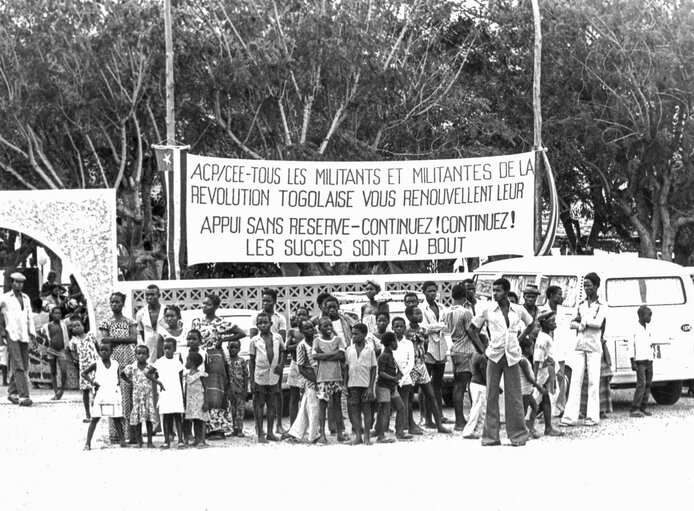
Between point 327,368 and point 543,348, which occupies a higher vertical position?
point 543,348

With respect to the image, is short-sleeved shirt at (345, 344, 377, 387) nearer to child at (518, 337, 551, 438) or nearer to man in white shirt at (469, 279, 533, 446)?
man in white shirt at (469, 279, 533, 446)

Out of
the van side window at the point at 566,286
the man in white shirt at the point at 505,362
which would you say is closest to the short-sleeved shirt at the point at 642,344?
the van side window at the point at 566,286

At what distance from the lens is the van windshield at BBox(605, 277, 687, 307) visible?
1557 cm

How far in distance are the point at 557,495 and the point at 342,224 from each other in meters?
9.66

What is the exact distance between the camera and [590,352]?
1432 cm

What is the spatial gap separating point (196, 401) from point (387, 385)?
6.06ft

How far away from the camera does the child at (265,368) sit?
45.2 feet

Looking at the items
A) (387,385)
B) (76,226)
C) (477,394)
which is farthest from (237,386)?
(76,226)

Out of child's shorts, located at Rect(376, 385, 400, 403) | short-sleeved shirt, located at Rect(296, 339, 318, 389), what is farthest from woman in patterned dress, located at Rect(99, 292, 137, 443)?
child's shorts, located at Rect(376, 385, 400, 403)

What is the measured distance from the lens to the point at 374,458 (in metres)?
12.1

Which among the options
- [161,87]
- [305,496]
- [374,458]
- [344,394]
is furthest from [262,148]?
[305,496]

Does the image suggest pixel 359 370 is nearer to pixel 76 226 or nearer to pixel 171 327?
pixel 171 327

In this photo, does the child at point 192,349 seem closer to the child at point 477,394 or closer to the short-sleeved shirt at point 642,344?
the child at point 477,394

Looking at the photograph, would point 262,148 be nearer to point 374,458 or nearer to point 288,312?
point 288,312
